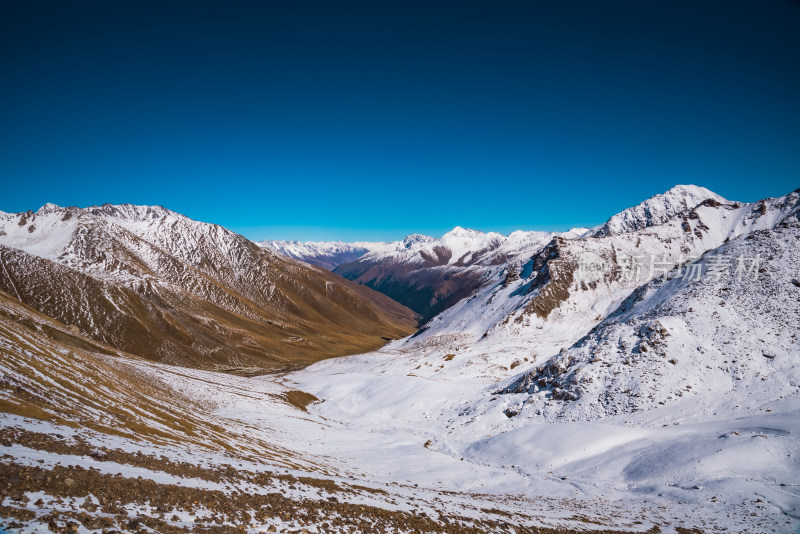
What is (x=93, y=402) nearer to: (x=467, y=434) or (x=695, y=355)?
(x=467, y=434)

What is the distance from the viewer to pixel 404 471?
37750 millimetres

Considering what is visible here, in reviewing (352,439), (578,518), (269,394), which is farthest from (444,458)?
(269,394)

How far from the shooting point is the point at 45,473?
491 inches

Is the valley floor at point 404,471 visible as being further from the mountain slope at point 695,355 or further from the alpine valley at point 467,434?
the mountain slope at point 695,355

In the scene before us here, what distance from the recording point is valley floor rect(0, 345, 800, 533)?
1305cm

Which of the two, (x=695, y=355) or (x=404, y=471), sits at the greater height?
(x=695, y=355)

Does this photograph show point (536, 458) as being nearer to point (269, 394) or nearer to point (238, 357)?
point (269, 394)

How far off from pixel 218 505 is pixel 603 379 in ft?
158

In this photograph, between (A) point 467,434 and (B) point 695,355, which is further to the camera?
(A) point 467,434

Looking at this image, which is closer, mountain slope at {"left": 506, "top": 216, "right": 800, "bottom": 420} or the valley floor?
the valley floor

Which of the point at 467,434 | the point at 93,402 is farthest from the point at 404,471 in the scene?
the point at 93,402

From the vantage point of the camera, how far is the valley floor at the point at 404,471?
13.0m

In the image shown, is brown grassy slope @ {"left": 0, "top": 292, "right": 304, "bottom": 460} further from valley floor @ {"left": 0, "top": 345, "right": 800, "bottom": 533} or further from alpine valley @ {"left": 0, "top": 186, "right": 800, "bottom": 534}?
valley floor @ {"left": 0, "top": 345, "right": 800, "bottom": 533}

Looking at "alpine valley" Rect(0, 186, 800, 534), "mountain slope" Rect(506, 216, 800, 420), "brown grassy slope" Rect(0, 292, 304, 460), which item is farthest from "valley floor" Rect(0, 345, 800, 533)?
"mountain slope" Rect(506, 216, 800, 420)
